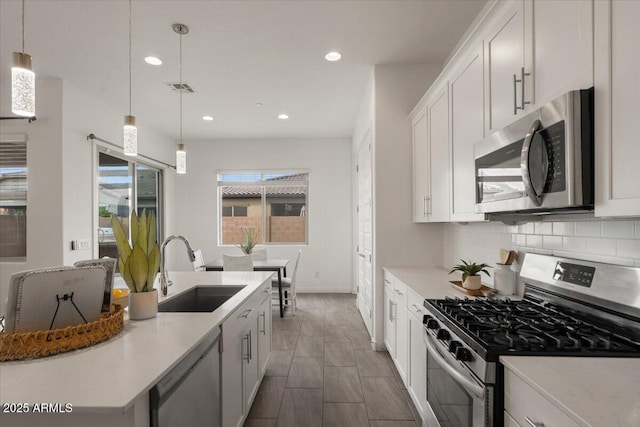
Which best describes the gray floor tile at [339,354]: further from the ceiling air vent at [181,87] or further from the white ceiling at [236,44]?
the ceiling air vent at [181,87]

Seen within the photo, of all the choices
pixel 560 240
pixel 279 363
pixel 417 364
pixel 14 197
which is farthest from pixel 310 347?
pixel 14 197

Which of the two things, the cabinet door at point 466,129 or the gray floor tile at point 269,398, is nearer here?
the cabinet door at point 466,129

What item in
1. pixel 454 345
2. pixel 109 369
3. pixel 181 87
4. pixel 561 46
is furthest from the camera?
pixel 181 87

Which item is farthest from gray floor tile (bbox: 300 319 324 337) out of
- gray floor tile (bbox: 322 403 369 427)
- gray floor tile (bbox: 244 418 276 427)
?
gray floor tile (bbox: 244 418 276 427)

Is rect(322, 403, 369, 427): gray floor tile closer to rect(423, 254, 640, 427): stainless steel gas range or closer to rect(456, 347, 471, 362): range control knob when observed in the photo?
rect(423, 254, 640, 427): stainless steel gas range

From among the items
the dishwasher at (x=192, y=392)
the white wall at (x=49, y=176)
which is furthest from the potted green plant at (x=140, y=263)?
the white wall at (x=49, y=176)

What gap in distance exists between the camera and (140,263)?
4.68 feet

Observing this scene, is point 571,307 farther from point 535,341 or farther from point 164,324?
point 164,324

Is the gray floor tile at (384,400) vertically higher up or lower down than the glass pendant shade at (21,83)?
lower down

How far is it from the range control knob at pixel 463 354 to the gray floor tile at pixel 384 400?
48.1 inches

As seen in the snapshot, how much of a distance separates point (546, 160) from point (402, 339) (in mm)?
1696

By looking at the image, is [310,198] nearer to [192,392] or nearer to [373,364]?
[373,364]

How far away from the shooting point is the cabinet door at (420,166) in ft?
9.00

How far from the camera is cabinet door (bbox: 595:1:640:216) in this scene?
89cm
